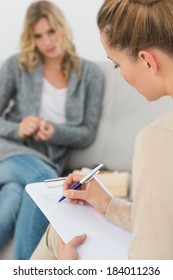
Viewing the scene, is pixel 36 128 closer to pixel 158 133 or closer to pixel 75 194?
pixel 75 194

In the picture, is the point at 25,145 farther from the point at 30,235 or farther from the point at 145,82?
the point at 145,82

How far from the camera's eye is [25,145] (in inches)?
70.4

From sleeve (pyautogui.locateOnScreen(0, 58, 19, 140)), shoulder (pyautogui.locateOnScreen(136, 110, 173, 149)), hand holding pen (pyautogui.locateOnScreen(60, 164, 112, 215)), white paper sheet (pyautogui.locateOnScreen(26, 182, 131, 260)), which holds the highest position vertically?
shoulder (pyautogui.locateOnScreen(136, 110, 173, 149))

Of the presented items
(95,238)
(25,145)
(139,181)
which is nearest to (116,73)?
(25,145)

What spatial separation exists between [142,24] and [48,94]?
108 cm

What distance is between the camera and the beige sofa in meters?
1.75

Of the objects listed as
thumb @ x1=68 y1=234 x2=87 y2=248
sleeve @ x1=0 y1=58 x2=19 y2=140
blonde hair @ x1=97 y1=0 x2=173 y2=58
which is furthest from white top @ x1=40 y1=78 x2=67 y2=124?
blonde hair @ x1=97 y1=0 x2=173 y2=58

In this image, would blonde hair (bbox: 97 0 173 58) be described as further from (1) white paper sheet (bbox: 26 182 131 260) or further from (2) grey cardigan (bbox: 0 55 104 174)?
(2) grey cardigan (bbox: 0 55 104 174)

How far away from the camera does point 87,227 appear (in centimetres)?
101

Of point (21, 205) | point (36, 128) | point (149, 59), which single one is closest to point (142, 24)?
point (149, 59)

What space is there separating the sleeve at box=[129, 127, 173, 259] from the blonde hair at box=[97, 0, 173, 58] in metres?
0.16

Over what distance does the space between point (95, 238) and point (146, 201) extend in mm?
290

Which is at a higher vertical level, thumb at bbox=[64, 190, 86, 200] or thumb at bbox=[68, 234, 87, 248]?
thumb at bbox=[64, 190, 86, 200]

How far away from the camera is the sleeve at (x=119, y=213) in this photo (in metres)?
1.02
